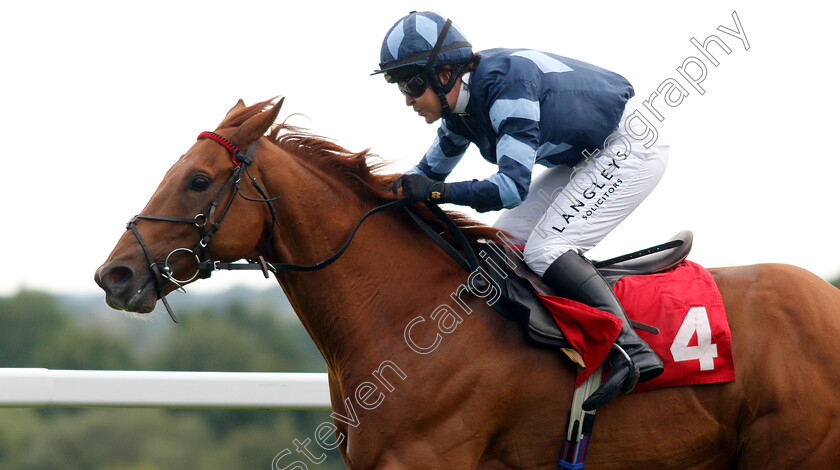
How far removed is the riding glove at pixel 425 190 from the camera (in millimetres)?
3047

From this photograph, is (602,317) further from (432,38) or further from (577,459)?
(432,38)

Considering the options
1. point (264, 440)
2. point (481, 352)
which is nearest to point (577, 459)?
point (481, 352)

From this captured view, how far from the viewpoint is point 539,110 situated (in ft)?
10.1

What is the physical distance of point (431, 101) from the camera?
3.23 m

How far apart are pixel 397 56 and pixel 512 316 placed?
3.59ft

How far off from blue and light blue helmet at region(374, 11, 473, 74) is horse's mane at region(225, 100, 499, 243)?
38 cm

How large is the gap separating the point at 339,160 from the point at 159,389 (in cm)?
171

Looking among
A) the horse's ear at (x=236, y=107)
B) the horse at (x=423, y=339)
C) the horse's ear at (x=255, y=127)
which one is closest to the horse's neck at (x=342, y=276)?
the horse at (x=423, y=339)

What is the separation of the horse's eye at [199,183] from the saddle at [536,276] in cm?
108

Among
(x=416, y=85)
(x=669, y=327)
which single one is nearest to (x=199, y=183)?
(x=416, y=85)

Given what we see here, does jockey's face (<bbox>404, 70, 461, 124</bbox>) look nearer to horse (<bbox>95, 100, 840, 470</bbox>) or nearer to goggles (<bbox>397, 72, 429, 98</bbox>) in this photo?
goggles (<bbox>397, 72, 429, 98</bbox>)

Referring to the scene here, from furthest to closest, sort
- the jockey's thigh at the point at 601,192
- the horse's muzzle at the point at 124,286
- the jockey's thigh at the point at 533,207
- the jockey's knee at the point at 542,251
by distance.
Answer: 1. the jockey's thigh at the point at 533,207
2. the jockey's thigh at the point at 601,192
3. the jockey's knee at the point at 542,251
4. the horse's muzzle at the point at 124,286

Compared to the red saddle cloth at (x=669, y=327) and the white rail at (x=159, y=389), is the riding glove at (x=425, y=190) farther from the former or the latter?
the white rail at (x=159, y=389)

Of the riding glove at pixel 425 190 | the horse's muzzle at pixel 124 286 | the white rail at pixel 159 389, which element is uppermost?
the riding glove at pixel 425 190
